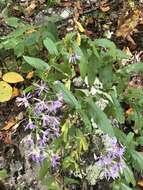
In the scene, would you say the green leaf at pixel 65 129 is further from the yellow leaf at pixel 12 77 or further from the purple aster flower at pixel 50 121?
the yellow leaf at pixel 12 77

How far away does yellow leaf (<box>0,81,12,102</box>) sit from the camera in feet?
9.32

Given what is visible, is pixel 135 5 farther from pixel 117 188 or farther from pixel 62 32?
pixel 117 188

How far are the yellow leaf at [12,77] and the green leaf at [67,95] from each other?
3.59ft

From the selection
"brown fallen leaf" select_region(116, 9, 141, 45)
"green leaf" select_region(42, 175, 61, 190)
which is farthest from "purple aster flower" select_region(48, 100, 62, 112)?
"brown fallen leaf" select_region(116, 9, 141, 45)

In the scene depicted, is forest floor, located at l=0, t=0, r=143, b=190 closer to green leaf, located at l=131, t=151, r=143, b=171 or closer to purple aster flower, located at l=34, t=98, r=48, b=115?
green leaf, located at l=131, t=151, r=143, b=171

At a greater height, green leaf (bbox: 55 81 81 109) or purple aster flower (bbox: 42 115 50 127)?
green leaf (bbox: 55 81 81 109)

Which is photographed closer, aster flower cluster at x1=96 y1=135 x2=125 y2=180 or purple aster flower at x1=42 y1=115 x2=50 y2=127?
purple aster flower at x1=42 y1=115 x2=50 y2=127

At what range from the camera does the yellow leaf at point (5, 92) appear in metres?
2.84

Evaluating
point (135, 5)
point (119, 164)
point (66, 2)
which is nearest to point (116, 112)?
point (119, 164)

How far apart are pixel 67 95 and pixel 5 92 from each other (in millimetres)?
1121

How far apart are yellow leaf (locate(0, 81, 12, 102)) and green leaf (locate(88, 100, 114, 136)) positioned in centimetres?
105

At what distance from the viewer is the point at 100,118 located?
74.0 inches

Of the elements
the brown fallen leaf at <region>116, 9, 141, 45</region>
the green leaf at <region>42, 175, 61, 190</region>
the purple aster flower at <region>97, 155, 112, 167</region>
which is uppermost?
the brown fallen leaf at <region>116, 9, 141, 45</region>

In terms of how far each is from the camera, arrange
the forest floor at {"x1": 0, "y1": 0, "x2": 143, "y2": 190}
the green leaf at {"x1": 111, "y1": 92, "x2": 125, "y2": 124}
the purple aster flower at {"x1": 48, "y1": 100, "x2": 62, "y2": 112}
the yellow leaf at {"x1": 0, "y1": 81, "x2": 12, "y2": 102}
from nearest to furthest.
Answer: the purple aster flower at {"x1": 48, "y1": 100, "x2": 62, "y2": 112} → the green leaf at {"x1": 111, "y1": 92, "x2": 125, "y2": 124} → the forest floor at {"x1": 0, "y1": 0, "x2": 143, "y2": 190} → the yellow leaf at {"x1": 0, "y1": 81, "x2": 12, "y2": 102}
